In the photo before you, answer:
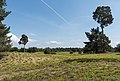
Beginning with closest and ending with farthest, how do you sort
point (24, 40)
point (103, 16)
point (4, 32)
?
point (4, 32), point (103, 16), point (24, 40)

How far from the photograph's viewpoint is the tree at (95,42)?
62719 millimetres

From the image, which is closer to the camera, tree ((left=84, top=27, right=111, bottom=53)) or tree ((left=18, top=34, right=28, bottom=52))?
tree ((left=84, top=27, right=111, bottom=53))

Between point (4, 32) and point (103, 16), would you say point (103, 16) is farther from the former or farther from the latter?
point (4, 32)

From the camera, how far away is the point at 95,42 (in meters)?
64.4

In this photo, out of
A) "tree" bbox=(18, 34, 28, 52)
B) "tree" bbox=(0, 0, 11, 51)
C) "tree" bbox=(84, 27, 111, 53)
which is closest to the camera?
"tree" bbox=(0, 0, 11, 51)

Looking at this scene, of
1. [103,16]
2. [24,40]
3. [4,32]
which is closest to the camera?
[4,32]

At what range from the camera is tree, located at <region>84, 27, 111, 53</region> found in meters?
62.7

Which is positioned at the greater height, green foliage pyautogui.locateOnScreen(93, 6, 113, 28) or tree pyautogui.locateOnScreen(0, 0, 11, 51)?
green foliage pyautogui.locateOnScreen(93, 6, 113, 28)

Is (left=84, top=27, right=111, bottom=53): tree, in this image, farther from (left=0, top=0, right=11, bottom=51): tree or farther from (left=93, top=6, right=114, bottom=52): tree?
(left=0, top=0, right=11, bottom=51): tree

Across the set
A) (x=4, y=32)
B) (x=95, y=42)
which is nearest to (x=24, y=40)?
(x=95, y=42)

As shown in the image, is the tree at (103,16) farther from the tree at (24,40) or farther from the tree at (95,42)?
the tree at (24,40)

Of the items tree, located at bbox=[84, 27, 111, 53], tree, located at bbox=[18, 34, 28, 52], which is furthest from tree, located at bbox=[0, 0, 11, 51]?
tree, located at bbox=[18, 34, 28, 52]

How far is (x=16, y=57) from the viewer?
105 feet

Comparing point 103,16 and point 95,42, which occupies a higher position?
point 103,16
